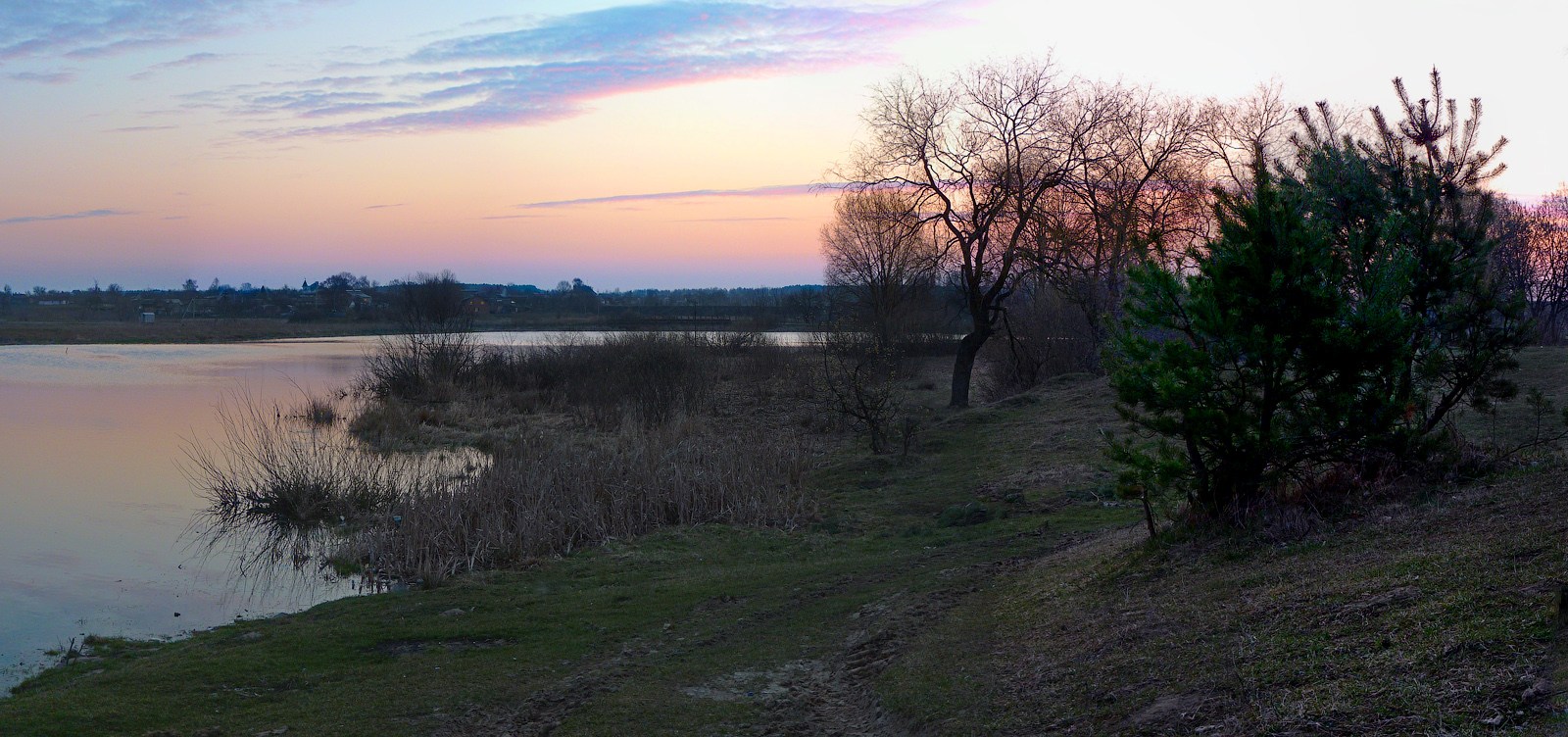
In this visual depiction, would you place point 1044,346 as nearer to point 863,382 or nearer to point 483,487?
point 863,382

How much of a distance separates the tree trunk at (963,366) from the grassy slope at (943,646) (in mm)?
14885

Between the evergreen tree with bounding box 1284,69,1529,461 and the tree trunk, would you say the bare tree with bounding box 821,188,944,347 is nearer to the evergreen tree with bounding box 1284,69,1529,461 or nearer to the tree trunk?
the tree trunk

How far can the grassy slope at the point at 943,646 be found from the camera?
475 cm

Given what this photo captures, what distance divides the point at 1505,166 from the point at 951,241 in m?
16.8

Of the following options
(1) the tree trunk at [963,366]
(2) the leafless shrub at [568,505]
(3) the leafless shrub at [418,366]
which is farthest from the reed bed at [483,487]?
(1) the tree trunk at [963,366]

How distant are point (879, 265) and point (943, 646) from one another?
39019 mm

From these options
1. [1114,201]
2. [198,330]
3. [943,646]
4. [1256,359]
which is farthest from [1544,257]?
[198,330]

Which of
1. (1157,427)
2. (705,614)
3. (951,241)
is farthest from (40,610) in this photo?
(951,241)

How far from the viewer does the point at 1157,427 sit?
26.0ft

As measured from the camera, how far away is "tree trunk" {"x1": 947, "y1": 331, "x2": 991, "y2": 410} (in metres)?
26.7

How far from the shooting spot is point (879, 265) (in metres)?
45.7

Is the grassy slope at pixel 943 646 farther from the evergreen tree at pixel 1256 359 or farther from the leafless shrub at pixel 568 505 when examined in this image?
the leafless shrub at pixel 568 505

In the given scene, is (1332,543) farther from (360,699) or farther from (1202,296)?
(360,699)

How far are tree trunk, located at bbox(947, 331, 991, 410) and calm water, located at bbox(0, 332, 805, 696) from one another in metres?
17.1
